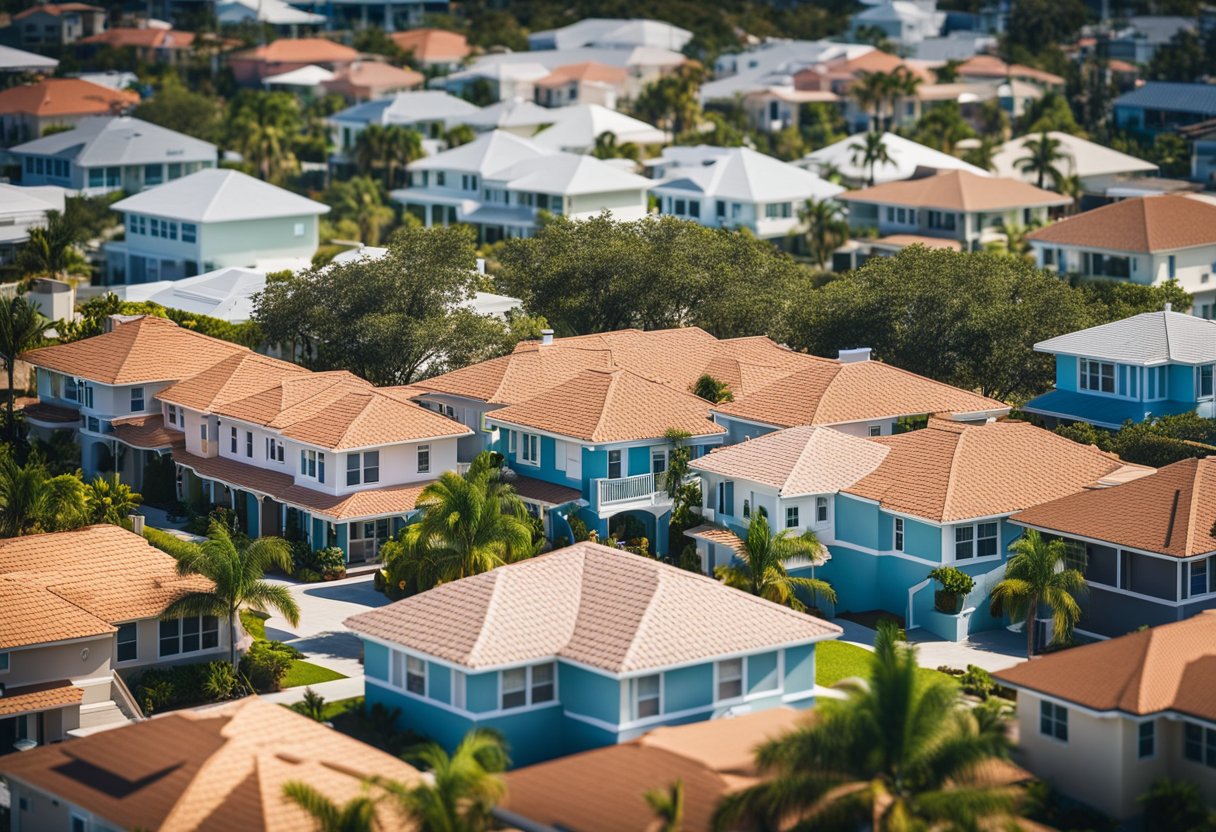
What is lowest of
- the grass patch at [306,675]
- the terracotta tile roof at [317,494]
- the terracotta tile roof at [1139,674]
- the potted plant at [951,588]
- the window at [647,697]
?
the grass patch at [306,675]

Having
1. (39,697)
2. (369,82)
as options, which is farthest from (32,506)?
(369,82)

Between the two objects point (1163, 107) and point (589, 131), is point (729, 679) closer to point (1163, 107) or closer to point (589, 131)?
point (589, 131)

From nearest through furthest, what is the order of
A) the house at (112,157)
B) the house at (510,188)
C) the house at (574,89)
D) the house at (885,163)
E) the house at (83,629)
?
the house at (83,629) → the house at (510,188) → the house at (112,157) → the house at (885,163) → the house at (574,89)

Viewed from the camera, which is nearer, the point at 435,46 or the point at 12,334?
the point at 12,334

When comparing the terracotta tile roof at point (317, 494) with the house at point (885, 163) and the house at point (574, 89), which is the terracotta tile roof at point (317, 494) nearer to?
the house at point (885, 163)

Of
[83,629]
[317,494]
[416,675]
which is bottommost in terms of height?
[317,494]

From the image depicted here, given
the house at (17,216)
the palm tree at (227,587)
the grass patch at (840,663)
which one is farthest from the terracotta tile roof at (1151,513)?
the house at (17,216)

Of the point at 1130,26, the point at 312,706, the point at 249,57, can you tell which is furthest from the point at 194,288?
the point at 1130,26

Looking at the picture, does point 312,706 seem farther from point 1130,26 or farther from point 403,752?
point 1130,26
